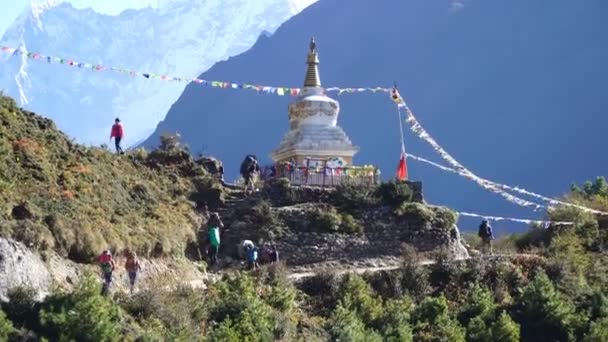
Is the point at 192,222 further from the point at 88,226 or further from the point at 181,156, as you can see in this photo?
the point at 88,226

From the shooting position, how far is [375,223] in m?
31.6

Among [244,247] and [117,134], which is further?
[117,134]

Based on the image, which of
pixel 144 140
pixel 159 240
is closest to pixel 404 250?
pixel 159 240

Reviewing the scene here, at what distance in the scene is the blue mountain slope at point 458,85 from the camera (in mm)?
111750

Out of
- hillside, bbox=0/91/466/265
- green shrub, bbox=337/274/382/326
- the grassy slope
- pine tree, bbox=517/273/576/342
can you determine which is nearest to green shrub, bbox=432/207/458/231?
hillside, bbox=0/91/466/265

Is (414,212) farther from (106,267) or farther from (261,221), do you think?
(106,267)

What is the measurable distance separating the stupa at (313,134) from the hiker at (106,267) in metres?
13.4

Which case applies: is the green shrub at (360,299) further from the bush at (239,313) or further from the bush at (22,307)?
the bush at (22,307)

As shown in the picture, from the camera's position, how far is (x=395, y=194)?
32.2 m

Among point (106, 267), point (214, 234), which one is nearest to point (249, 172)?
point (214, 234)

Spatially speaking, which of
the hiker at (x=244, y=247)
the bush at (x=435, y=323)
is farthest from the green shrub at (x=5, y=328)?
the bush at (x=435, y=323)

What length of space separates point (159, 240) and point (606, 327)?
10521 millimetres

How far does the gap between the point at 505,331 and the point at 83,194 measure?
10020 millimetres

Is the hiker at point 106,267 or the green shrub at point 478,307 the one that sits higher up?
the green shrub at point 478,307
